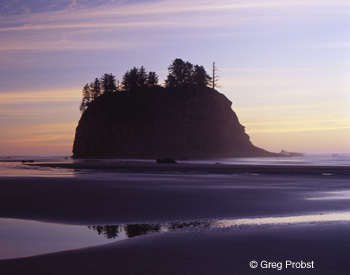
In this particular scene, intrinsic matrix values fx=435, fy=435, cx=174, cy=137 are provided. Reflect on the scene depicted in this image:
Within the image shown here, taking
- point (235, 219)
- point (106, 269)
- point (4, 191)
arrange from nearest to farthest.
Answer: point (106, 269) < point (235, 219) < point (4, 191)

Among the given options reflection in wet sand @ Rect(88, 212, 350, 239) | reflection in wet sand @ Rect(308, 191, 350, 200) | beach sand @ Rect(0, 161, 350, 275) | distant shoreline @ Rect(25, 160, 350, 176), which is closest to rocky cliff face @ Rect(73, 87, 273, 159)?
distant shoreline @ Rect(25, 160, 350, 176)

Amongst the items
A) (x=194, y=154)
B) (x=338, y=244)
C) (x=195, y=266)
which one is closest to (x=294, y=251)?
(x=338, y=244)

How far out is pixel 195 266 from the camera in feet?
21.9

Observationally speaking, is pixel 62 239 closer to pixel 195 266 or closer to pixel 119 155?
pixel 195 266

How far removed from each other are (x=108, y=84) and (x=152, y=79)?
15.0m

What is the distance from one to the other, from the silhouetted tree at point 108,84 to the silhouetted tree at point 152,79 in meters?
12.2

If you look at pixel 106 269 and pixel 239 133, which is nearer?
pixel 106 269

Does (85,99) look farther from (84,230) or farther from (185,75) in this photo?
(84,230)

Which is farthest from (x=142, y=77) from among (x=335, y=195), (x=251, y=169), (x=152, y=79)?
(x=335, y=195)

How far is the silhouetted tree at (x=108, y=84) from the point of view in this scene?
129m

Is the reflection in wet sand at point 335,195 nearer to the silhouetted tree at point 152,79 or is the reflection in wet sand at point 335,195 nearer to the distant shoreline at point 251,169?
the distant shoreline at point 251,169

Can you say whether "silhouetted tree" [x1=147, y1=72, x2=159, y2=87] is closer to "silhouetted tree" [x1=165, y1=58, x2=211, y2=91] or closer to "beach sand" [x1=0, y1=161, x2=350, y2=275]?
"silhouetted tree" [x1=165, y1=58, x2=211, y2=91]

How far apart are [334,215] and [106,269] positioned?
779cm

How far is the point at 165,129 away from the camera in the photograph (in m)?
102
